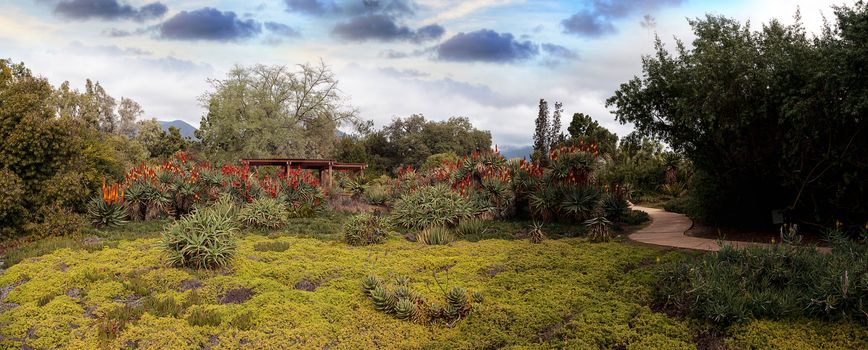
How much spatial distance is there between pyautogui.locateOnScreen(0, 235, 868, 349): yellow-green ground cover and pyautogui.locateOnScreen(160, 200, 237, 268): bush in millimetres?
225

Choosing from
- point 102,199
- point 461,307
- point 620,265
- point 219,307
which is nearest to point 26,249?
point 102,199

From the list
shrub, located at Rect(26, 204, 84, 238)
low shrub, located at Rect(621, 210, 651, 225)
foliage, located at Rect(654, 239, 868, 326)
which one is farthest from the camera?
low shrub, located at Rect(621, 210, 651, 225)

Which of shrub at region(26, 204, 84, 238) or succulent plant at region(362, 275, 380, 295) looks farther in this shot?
shrub at region(26, 204, 84, 238)

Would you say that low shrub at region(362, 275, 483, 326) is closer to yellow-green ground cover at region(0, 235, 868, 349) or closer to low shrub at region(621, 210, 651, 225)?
yellow-green ground cover at region(0, 235, 868, 349)

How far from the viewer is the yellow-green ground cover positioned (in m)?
6.02

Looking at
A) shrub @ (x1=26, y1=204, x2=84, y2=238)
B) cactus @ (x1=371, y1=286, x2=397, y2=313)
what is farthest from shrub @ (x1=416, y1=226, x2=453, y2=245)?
shrub @ (x1=26, y1=204, x2=84, y2=238)

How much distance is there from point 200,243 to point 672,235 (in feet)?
30.4

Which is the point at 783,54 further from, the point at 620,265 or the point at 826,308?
the point at 826,308

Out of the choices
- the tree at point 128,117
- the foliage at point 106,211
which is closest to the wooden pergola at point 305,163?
the foliage at point 106,211

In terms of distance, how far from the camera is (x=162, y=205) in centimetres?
1435

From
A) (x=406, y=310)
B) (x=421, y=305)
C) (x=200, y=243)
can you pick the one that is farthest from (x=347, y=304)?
(x=200, y=243)

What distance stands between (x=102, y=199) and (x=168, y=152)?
31.7 metres

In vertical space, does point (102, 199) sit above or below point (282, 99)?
below

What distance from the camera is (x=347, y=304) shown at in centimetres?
699
